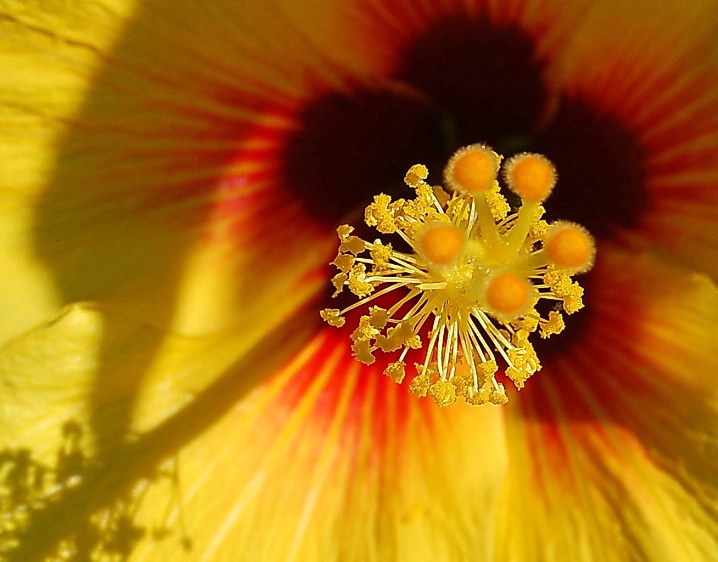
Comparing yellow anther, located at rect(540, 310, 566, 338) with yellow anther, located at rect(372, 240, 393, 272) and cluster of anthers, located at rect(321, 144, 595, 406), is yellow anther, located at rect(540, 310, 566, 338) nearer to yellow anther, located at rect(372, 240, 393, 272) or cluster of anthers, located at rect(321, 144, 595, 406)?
cluster of anthers, located at rect(321, 144, 595, 406)

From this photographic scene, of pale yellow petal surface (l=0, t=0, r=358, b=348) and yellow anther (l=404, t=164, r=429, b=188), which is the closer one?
pale yellow petal surface (l=0, t=0, r=358, b=348)

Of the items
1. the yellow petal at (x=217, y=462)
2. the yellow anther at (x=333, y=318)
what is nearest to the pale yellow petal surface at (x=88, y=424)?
the yellow petal at (x=217, y=462)

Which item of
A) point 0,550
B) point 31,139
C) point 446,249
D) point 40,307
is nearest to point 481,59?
point 446,249

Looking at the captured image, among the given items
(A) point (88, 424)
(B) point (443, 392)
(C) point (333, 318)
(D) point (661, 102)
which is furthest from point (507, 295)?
(A) point (88, 424)

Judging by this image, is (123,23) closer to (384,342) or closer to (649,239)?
(384,342)

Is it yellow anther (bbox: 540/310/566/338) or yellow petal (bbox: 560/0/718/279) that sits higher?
yellow petal (bbox: 560/0/718/279)

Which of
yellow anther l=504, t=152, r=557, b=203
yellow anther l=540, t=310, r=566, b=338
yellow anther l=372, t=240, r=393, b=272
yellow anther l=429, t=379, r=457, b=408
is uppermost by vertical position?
yellow anther l=372, t=240, r=393, b=272

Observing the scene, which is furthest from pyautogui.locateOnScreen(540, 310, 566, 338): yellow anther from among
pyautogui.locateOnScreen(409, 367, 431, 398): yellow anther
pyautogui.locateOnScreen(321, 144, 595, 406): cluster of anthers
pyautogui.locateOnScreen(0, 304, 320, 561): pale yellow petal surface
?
pyautogui.locateOnScreen(0, 304, 320, 561): pale yellow petal surface

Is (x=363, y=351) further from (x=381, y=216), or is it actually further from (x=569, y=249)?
(x=569, y=249)
